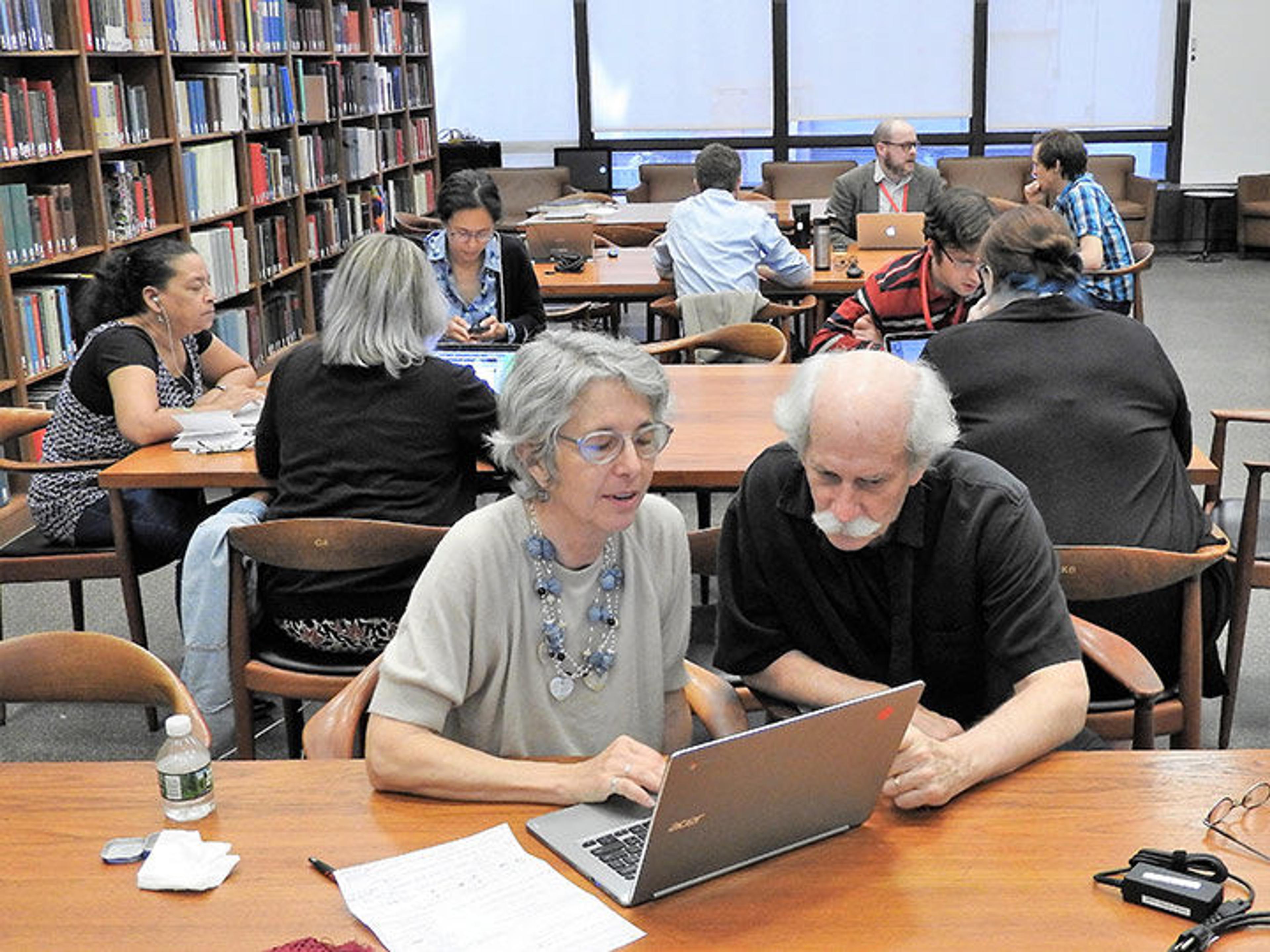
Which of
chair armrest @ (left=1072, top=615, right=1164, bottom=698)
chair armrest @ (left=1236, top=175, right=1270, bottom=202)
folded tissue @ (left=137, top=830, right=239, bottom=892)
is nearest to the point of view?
folded tissue @ (left=137, top=830, right=239, bottom=892)

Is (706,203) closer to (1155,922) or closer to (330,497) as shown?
(330,497)

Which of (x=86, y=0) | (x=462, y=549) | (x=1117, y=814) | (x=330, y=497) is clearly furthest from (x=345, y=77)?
(x=1117, y=814)

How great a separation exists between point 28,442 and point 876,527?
3925 mm

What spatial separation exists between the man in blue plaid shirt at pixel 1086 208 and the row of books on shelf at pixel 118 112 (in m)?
3.76

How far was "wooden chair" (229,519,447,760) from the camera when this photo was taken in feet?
8.63

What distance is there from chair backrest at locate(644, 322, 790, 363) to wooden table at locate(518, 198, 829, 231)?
197 cm

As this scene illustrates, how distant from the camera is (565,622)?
199 cm

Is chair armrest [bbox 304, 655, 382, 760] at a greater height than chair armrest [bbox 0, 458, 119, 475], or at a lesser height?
lesser

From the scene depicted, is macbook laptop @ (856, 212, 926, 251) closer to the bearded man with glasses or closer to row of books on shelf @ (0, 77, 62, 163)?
the bearded man with glasses

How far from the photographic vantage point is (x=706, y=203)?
5.52 metres

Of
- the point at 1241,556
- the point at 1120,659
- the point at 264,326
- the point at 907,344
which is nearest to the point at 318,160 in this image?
the point at 264,326

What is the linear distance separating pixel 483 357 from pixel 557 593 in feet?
5.60

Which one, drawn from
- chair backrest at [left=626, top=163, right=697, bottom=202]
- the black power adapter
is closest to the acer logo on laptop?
the black power adapter

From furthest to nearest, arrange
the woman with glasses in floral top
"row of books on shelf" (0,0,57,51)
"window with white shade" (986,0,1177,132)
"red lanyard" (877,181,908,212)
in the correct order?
1. "window with white shade" (986,0,1177,132)
2. "red lanyard" (877,181,908,212)
3. "row of books on shelf" (0,0,57,51)
4. the woman with glasses in floral top
